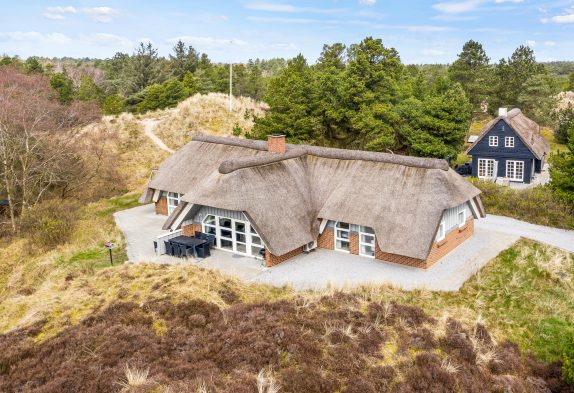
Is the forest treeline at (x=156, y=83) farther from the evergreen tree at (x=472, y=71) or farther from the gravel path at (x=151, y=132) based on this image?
the evergreen tree at (x=472, y=71)

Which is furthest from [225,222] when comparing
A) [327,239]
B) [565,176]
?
[565,176]

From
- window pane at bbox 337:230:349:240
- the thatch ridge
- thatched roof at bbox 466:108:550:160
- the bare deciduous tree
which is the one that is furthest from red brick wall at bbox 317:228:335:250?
thatched roof at bbox 466:108:550:160

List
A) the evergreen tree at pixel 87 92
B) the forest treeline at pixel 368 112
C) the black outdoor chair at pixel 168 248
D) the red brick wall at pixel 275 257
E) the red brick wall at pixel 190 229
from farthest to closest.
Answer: the evergreen tree at pixel 87 92 < the forest treeline at pixel 368 112 < the red brick wall at pixel 190 229 < the black outdoor chair at pixel 168 248 < the red brick wall at pixel 275 257

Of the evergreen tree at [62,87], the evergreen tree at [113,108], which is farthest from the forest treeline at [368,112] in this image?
the evergreen tree at [62,87]

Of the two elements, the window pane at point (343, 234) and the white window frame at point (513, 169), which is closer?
the window pane at point (343, 234)

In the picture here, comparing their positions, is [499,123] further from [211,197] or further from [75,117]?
[75,117]

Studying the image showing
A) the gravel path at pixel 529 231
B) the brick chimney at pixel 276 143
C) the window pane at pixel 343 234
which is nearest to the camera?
the window pane at pixel 343 234

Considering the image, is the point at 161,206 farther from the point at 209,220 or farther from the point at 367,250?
the point at 367,250
